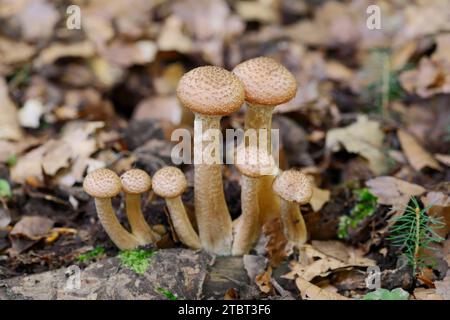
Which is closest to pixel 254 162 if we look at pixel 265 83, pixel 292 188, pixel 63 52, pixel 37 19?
pixel 292 188

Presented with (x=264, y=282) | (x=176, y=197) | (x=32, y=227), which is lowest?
(x=264, y=282)

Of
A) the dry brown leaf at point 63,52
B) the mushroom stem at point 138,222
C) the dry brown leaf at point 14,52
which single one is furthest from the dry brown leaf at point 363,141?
the dry brown leaf at point 14,52

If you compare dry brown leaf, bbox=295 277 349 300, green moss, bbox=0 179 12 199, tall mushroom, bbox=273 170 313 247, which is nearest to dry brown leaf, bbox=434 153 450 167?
tall mushroom, bbox=273 170 313 247

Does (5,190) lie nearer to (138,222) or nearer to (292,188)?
(138,222)

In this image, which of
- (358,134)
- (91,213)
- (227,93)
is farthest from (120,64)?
(227,93)

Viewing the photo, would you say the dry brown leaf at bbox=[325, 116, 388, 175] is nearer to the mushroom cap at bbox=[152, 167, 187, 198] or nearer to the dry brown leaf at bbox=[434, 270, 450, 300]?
the dry brown leaf at bbox=[434, 270, 450, 300]

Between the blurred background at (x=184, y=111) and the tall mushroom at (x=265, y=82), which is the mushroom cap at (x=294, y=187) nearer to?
the tall mushroom at (x=265, y=82)
